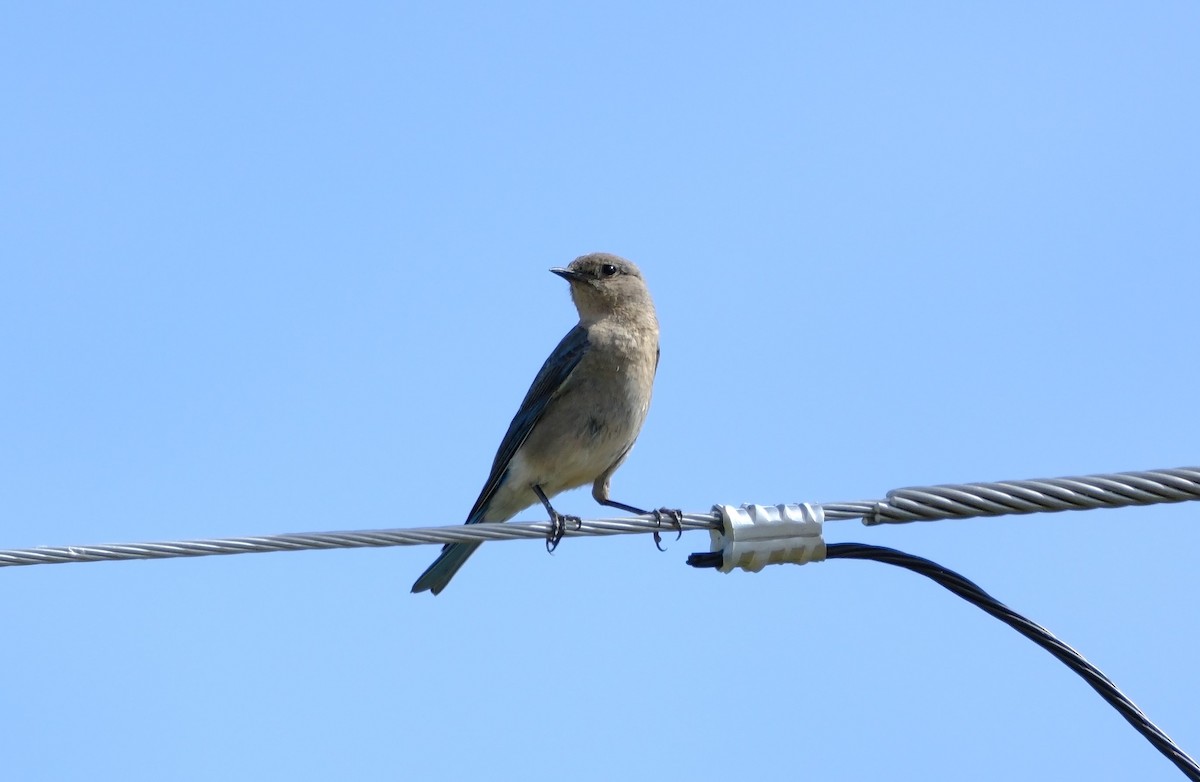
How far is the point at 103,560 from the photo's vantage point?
536 cm

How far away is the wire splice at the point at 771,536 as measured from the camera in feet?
17.9

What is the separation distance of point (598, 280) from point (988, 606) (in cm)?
574

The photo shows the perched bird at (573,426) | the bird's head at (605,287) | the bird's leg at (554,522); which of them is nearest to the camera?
the bird's leg at (554,522)

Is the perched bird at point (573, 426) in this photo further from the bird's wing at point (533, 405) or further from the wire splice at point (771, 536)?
the wire splice at point (771, 536)

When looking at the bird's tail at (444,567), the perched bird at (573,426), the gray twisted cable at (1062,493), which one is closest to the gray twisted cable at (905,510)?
the gray twisted cable at (1062,493)

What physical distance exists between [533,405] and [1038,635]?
5.05 m

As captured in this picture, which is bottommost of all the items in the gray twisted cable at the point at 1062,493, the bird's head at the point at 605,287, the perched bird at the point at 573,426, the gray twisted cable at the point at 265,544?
the gray twisted cable at the point at 265,544

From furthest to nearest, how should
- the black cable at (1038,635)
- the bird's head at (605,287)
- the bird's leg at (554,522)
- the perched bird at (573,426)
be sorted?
the bird's head at (605,287), the perched bird at (573,426), the bird's leg at (554,522), the black cable at (1038,635)

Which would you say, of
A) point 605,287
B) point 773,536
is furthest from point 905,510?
point 605,287

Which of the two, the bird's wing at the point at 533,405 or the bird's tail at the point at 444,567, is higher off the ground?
the bird's wing at the point at 533,405

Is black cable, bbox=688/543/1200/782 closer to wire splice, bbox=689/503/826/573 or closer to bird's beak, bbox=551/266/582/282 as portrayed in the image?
wire splice, bbox=689/503/826/573

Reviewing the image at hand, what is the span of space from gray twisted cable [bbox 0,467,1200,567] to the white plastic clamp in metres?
0.09

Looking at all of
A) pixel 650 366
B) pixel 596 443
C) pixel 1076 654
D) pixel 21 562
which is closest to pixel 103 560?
pixel 21 562

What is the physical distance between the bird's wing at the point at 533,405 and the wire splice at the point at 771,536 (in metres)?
4.15
